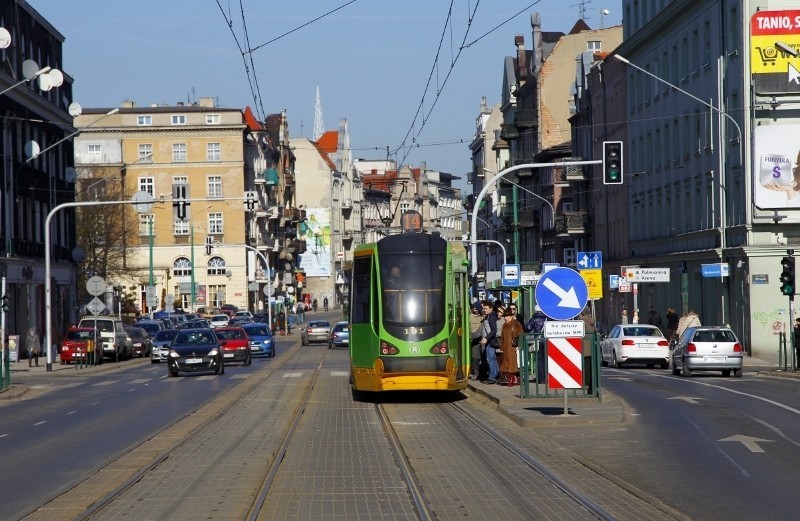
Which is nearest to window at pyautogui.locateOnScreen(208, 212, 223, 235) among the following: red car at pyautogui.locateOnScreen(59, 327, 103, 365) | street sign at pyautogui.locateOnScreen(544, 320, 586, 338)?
red car at pyautogui.locateOnScreen(59, 327, 103, 365)

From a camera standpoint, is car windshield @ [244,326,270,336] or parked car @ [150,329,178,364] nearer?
parked car @ [150,329,178,364]

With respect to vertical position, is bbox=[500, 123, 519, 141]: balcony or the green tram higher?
bbox=[500, 123, 519, 141]: balcony

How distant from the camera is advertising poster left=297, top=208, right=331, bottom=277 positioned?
158 metres

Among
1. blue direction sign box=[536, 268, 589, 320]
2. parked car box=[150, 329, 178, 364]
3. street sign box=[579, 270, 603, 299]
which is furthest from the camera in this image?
parked car box=[150, 329, 178, 364]

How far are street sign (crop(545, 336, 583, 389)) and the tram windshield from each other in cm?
570

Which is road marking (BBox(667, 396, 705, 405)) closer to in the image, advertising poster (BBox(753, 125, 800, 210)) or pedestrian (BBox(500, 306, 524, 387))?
pedestrian (BBox(500, 306, 524, 387))

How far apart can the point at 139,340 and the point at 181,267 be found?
53301mm

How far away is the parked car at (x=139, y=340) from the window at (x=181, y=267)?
51.4 metres

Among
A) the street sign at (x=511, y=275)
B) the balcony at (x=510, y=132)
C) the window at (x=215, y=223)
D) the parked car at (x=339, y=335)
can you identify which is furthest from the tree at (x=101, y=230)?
the street sign at (x=511, y=275)

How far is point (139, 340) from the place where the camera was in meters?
66.7

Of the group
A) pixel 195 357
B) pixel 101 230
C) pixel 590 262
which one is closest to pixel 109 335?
pixel 195 357

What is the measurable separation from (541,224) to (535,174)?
4.47m

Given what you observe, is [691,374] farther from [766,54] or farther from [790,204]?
[766,54]

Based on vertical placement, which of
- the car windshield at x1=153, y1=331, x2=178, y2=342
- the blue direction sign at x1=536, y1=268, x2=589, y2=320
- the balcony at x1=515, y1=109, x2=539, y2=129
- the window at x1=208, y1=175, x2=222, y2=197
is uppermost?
the balcony at x1=515, y1=109, x2=539, y2=129
